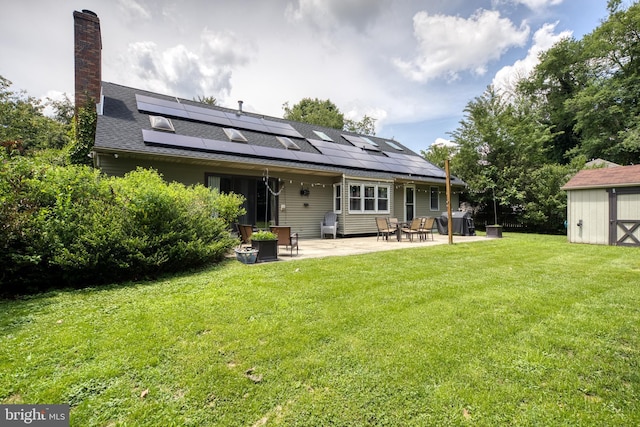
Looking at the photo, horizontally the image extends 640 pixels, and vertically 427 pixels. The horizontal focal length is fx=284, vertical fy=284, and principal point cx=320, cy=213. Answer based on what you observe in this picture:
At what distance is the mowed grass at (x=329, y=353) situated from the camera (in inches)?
69.9

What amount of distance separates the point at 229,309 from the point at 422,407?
2.29m

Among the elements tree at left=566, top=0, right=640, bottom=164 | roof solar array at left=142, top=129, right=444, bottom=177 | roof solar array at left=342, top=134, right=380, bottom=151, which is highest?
tree at left=566, top=0, right=640, bottom=164

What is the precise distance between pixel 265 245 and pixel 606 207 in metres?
10.3

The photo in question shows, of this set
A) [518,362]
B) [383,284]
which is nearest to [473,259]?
[383,284]

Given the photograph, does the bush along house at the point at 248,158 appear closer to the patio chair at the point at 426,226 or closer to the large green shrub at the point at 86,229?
the patio chair at the point at 426,226

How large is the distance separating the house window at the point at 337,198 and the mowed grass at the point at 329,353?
696 centimetres

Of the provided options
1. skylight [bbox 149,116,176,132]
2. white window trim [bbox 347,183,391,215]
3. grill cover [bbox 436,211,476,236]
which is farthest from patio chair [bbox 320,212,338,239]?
skylight [bbox 149,116,176,132]

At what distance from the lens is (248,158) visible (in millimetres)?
9320

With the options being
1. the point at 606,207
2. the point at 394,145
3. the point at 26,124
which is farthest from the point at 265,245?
the point at 26,124

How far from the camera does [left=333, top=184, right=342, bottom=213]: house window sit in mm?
11160

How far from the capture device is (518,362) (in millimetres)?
2268

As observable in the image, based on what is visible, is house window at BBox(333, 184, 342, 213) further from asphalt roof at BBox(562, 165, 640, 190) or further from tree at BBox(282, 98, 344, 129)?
tree at BBox(282, 98, 344, 129)

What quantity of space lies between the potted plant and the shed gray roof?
3.58 metres

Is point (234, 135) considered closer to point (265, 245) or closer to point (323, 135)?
point (323, 135)
